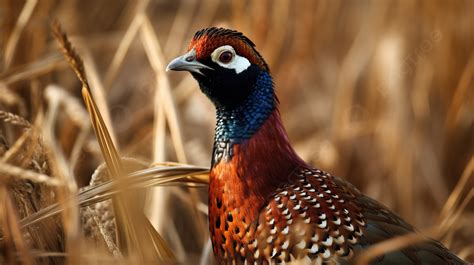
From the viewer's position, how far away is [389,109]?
12.7ft

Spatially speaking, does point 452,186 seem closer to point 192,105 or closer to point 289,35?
point 289,35

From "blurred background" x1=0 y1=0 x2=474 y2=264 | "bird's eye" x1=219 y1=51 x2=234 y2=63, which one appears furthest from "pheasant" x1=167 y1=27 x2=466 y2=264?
"blurred background" x1=0 y1=0 x2=474 y2=264

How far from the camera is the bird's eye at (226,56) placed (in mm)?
2246

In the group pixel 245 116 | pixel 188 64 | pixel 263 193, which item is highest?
pixel 188 64

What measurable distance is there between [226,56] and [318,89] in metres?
2.53

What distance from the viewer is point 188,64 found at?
222 cm

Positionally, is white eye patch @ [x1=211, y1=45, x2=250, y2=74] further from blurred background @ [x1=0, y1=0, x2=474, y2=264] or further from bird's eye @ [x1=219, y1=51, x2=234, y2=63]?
blurred background @ [x1=0, y1=0, x2=474, y2=264]

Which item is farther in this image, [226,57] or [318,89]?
[318,89]

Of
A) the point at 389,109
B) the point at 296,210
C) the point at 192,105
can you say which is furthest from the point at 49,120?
the point at 389,109

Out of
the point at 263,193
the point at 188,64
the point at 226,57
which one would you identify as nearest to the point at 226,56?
the point at 226,57

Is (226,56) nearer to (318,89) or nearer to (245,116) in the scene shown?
(245,116)

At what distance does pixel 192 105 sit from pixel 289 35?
2.58 feet

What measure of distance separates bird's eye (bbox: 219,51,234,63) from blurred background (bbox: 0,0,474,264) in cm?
86

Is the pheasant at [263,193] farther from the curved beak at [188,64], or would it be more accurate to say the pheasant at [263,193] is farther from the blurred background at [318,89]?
the blurred background at [318,89]
